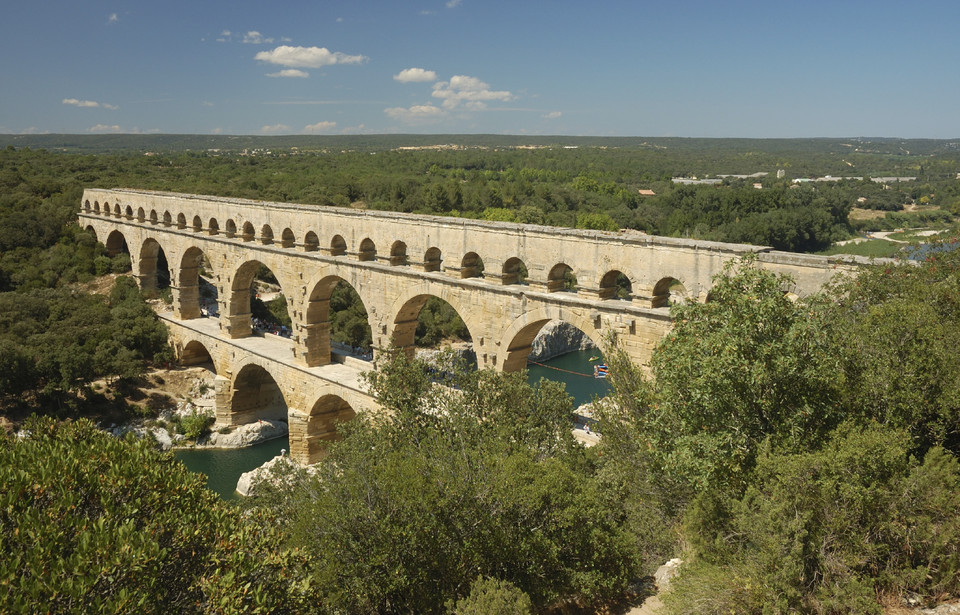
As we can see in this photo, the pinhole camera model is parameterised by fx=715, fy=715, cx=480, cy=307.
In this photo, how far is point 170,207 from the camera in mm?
28562

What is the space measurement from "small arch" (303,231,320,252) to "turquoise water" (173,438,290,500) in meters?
7.57

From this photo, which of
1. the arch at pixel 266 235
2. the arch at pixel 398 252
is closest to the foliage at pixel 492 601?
the arch at pixel 398 252

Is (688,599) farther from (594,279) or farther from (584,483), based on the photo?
(594,279)

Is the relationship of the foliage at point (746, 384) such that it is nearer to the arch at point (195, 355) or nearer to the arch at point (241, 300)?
the arch at point (241, 300)

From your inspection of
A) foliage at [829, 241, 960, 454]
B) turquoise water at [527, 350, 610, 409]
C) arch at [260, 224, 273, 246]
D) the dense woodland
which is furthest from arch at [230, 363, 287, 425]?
foliage at [829, 241, 960, 454]

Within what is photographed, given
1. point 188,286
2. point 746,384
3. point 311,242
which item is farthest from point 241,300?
point 746,384

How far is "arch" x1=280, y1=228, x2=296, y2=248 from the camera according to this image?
22.3 metres

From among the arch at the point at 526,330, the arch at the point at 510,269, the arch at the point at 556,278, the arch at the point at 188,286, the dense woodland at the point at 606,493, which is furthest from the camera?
the arch at the point at 188,286

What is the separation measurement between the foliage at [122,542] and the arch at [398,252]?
10.9 m

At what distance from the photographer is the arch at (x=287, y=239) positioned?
877 inches

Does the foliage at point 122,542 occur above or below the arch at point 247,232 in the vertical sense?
below

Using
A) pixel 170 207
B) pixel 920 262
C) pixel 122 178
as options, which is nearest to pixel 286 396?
pixel 170 207

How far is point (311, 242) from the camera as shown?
→ 2150 centimetres

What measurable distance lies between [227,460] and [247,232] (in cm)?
775
